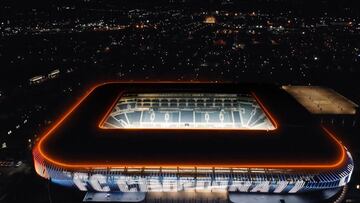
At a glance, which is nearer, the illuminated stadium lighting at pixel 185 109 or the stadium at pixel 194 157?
the stadium at pixel 194 157

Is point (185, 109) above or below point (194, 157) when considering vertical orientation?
below

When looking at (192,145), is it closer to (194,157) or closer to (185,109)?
(194,157)

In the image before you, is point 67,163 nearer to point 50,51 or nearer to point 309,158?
point 309,158

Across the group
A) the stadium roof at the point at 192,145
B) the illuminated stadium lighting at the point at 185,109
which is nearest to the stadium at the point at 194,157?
the stadium roof at the point at 192,145

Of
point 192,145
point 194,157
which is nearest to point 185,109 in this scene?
point 192,145

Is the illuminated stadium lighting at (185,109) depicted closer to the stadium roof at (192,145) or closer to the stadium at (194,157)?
the stadium at (194,157)
